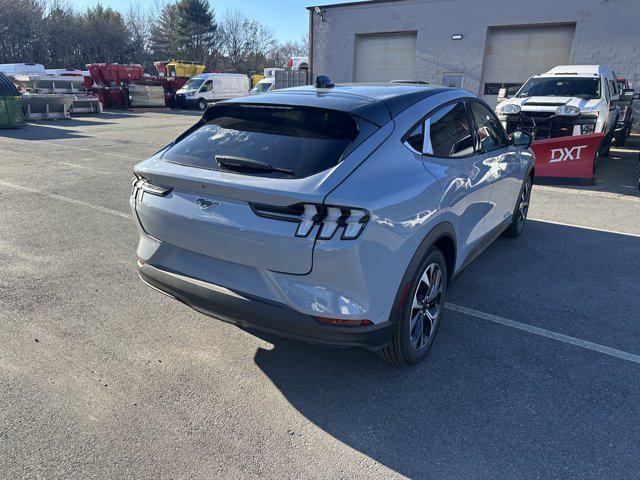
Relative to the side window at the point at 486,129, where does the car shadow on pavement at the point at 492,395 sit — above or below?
below

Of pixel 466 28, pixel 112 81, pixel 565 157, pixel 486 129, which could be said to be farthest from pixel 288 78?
pixel 486 129

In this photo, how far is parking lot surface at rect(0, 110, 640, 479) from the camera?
7.77 feet

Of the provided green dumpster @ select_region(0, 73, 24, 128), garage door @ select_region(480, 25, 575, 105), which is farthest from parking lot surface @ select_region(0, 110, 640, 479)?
garage door @ select_region(480, 25, 575, 105)

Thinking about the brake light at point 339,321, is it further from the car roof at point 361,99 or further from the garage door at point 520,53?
Answer: the garage door at point 520,53

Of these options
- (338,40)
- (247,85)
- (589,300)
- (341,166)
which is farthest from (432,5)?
(341,166)

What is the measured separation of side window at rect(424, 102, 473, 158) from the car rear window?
70cm

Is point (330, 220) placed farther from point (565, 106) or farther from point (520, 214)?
point (565, 106)

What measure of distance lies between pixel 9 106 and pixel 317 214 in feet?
60.5

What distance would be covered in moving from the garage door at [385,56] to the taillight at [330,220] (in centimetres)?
2163

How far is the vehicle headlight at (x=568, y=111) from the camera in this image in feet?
31.3

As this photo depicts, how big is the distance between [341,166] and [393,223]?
42cm

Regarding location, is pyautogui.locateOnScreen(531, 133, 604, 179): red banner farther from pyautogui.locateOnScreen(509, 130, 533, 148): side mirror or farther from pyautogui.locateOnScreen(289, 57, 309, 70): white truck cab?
pyautogui.locateOnScreen(289, 57, 309, 70): white truck cab

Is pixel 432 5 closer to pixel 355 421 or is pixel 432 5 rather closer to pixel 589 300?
pixel 589 300

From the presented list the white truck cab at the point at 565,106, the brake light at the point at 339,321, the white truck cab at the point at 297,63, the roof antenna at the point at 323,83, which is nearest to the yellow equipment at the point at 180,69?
the white truck cab at the point at 297,63
